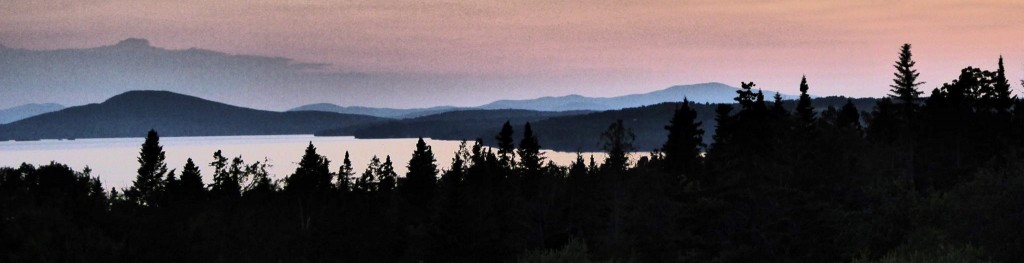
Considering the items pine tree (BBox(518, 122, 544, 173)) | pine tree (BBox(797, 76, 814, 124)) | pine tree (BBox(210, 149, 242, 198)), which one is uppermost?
pine tree (BBox(797, 76, 814, 124))

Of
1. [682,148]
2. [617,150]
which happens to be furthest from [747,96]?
[617,150]

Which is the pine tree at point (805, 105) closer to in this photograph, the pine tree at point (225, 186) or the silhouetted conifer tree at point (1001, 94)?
the silhouetted conifer tree at point (1001, 94)

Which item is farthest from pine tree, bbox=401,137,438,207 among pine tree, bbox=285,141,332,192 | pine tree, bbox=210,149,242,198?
pine tree, bbox=210,149,242,198

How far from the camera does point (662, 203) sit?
2345 inches

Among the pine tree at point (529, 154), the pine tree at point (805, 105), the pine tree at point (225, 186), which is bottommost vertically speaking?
the pine tree at point (225, 186)

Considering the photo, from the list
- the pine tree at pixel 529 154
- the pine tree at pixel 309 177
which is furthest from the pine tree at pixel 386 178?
the pine tree at pixel 529 154

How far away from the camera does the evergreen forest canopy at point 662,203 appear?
46.2 metres

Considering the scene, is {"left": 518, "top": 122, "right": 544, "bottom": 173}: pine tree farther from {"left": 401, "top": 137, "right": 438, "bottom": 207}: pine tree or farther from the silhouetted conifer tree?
the silhouetted conifer tree

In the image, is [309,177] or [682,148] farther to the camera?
[309,177]

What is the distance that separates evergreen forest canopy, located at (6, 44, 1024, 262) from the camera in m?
46.2

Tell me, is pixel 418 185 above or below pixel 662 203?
below

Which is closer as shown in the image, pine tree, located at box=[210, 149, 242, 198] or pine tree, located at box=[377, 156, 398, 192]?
pine tree, located at box=[210, 149, 242, 198]

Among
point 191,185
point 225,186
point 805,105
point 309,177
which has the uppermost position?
point 805,105

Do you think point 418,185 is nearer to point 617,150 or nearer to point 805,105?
point 617,150
